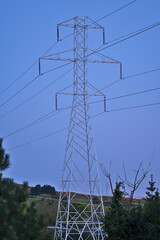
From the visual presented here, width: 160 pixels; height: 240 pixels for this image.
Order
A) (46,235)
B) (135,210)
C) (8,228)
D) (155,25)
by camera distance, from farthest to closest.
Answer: (46,235) < (135,210) < (155,25) < (8,228)

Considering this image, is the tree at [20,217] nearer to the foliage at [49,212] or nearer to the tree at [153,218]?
the tree at [153,218]

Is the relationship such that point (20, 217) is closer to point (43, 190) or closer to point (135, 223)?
point (135, 223)

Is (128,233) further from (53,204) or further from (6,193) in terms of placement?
(53,204)

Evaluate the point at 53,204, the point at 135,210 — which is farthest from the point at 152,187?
the point at 53,204

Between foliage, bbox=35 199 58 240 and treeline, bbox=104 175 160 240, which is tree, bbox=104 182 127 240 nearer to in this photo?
treeline, bbox=104 175 160 240

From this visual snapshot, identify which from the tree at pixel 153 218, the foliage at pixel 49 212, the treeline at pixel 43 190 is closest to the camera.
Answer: the tree at pixel 153 218

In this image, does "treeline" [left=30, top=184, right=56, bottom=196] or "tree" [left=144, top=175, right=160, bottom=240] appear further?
"treeline" [left=30, top=184, right=56, bottom=196]

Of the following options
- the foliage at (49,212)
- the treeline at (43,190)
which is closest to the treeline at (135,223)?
the foliage at (49,212)

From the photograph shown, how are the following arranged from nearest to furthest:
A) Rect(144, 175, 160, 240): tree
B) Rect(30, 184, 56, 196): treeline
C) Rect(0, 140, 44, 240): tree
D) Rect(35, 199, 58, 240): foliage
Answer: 1. Rect(0, 140, 44, 240): tree
2. Rect(144, 175, 160, 240): tree
3. Rect(35, 199, 58, 240): foliage
4. Rect(30, 184, 56, 196): treeline

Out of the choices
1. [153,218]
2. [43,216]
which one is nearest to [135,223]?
[153,218]

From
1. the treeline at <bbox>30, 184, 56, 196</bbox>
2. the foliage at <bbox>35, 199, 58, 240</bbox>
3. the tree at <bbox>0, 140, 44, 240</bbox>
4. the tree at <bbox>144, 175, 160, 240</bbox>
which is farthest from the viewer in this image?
the treeline at <bbox>30, 184, 56, 196</bbox>

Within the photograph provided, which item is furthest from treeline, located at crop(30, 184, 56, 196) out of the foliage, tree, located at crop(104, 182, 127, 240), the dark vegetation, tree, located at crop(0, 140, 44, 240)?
tree, located at crop(0, 140, 44, 240)

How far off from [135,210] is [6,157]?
6.03m

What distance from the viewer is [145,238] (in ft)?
56.3
